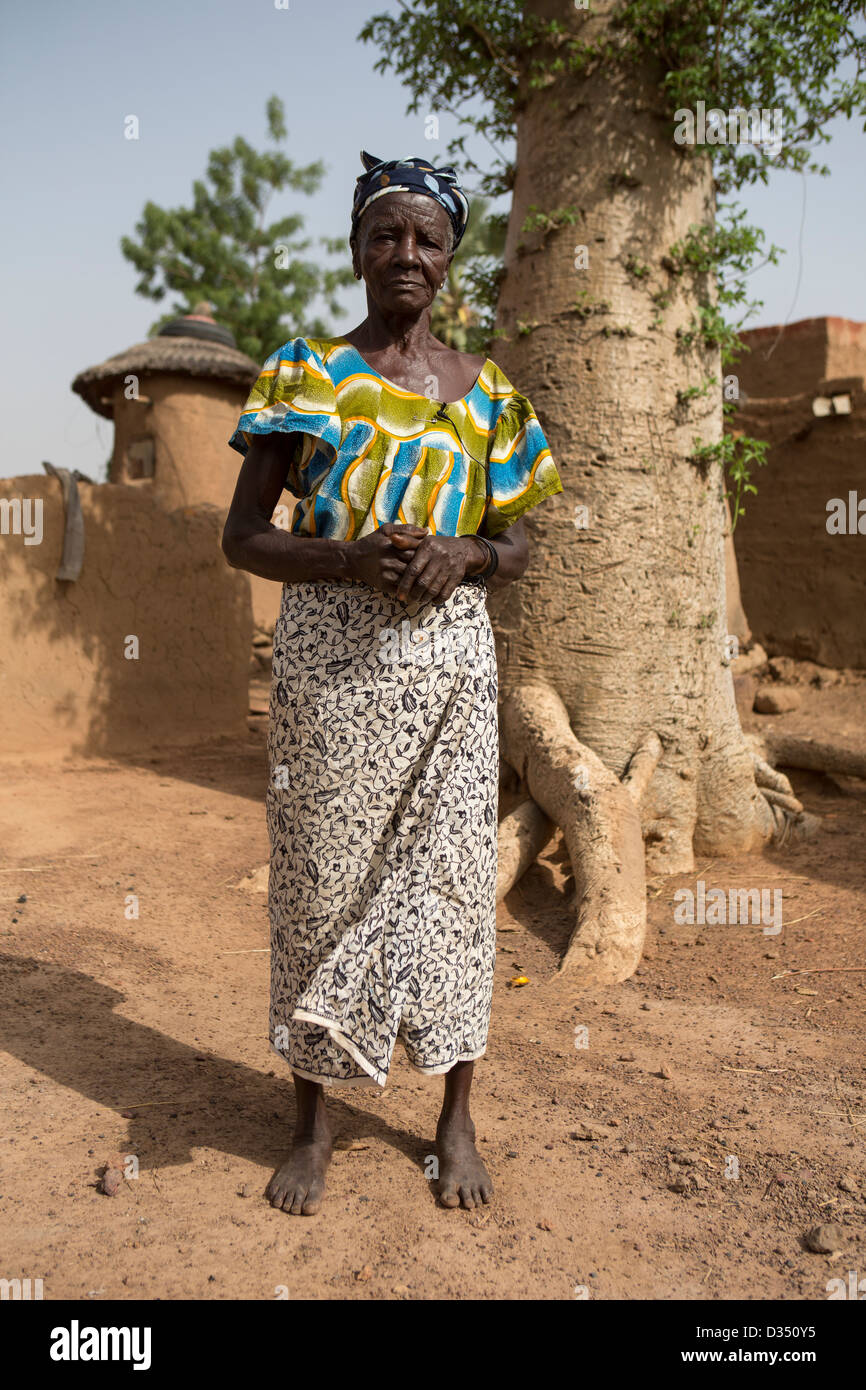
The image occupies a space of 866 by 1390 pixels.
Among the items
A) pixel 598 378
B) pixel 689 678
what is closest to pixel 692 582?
pixel 689 678

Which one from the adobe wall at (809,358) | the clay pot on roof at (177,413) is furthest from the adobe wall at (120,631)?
the adobe wall at (809,358)

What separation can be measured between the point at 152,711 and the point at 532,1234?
17.8ft

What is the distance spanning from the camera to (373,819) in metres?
2.18

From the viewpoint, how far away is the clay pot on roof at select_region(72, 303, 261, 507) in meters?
11.2

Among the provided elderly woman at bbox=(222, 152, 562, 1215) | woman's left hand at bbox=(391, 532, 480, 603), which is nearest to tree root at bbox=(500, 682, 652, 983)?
elderly woman at bbox=(222, 152, 562, 1215)

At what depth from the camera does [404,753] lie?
2.18 metres

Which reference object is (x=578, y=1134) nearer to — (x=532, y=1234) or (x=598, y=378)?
(x=532, y=1234)

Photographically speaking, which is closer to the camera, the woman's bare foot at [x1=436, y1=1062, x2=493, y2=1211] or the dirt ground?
the dirt ground

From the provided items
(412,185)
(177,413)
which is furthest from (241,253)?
(412,185)

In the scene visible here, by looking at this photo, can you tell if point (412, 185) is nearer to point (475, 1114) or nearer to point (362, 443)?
point (362, 443)

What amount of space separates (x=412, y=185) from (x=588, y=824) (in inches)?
101

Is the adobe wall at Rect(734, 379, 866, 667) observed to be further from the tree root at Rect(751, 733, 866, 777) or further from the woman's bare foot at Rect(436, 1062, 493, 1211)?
the woman's bare foot at Rect(436, 1062, 493, 1211)

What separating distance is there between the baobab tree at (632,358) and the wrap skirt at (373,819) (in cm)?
229

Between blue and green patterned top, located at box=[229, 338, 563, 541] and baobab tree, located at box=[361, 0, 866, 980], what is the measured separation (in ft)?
7.91
